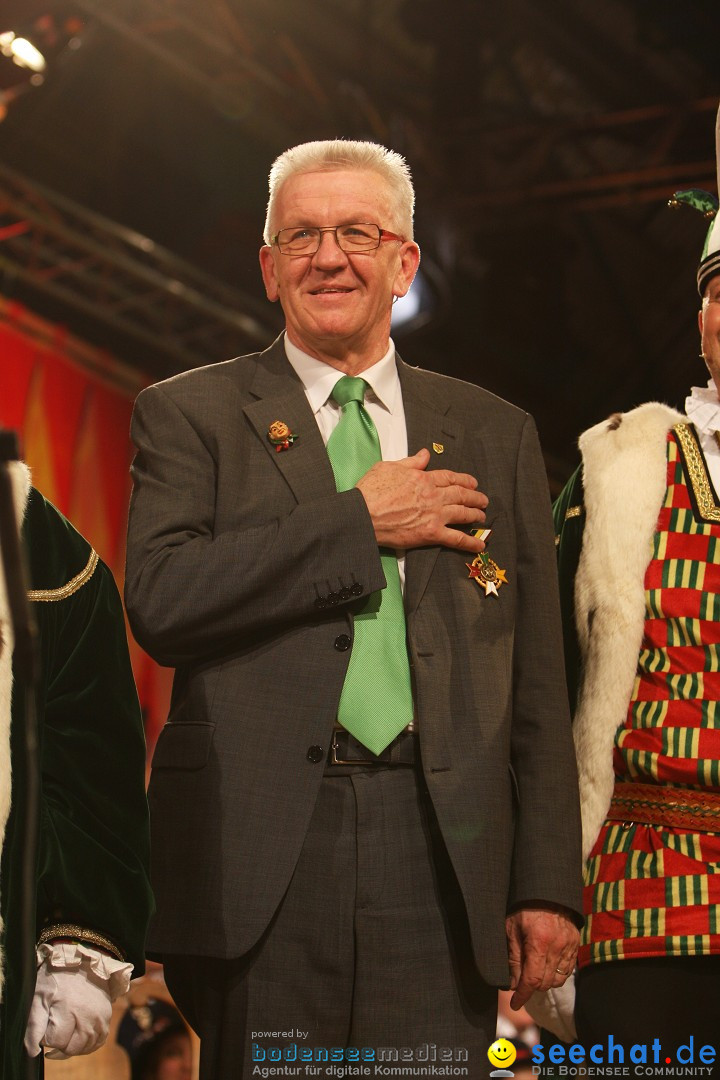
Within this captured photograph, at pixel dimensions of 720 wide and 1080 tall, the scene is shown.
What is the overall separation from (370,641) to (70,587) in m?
0.50

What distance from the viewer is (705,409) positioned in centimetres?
287

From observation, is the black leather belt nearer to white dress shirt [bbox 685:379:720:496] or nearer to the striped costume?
the striped costume

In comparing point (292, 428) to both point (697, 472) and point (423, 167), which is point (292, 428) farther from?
point (423, 167)

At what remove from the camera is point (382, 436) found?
2.52 meters

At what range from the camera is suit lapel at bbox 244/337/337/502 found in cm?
236

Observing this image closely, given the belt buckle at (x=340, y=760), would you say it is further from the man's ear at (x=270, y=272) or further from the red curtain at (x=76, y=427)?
the red curtain at (x=76, y=427)

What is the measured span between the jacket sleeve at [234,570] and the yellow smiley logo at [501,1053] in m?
0.79

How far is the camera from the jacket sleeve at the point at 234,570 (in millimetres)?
2195

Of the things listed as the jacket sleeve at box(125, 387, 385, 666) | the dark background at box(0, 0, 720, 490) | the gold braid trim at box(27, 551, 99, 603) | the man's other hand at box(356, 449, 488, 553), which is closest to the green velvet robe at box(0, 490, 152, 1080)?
the gold braid trim at box(27, 551, 99, 603)

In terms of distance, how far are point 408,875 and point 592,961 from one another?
0.50 m

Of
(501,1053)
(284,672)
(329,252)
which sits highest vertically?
(329,252)

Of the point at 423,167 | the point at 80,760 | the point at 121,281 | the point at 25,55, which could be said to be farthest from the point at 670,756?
the point at 121,281

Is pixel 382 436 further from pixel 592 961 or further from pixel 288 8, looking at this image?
pixel 288 8

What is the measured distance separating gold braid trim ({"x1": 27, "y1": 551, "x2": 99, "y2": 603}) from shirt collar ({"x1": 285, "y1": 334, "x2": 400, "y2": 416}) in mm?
476
